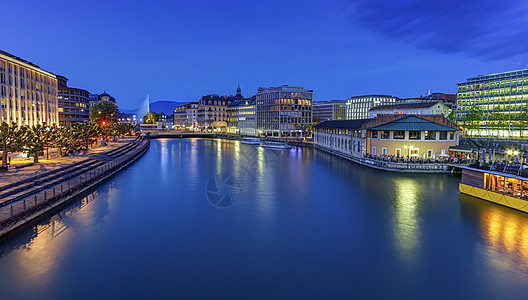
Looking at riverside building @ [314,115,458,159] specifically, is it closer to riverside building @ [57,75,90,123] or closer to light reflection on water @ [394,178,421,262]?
light reflection on water @ [394,178,421,262]

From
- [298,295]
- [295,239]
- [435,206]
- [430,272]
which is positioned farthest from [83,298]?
[435,206]

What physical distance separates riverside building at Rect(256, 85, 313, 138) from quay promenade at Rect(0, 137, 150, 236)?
348 feet

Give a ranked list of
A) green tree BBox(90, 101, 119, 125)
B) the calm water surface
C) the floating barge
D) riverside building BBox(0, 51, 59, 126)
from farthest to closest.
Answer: green tree BBox(90, 101, 119, 125) → riverside building BBox(0, 51, 59, 126) → the floating barge → the calm water surface

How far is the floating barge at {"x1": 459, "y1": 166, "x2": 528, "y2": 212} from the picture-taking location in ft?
114

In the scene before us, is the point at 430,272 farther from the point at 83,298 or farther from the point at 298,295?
the point at 83,298

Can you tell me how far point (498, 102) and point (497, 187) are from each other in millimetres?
104005

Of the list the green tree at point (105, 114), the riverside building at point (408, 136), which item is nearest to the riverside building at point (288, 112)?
the green tree at point (105, 114)

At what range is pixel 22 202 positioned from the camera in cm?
2988

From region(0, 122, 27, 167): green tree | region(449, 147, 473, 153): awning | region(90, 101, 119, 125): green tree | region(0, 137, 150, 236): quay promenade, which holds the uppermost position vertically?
region(90, 101, 119, 125): green tree

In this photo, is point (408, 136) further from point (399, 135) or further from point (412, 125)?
point (412, 125)

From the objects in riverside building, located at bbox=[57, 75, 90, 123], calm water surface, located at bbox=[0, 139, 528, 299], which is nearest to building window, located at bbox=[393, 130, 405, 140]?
calm water surface, located at bbox=[0, 139, 528, 299]

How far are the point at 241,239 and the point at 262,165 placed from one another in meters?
46.1

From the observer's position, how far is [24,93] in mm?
86000

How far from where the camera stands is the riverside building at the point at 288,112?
155 meters
